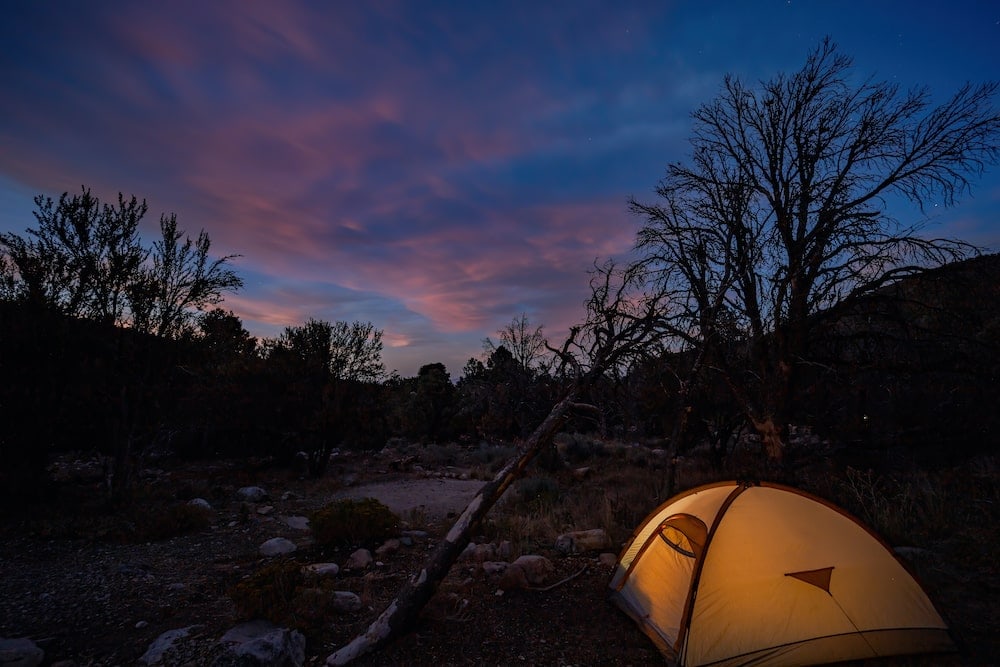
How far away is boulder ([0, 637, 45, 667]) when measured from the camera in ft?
13.8

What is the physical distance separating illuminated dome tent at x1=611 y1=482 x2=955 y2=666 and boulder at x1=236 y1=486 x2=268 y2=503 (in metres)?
9.78

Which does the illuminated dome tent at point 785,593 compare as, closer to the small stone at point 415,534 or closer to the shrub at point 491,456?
the small stone at point 415,534

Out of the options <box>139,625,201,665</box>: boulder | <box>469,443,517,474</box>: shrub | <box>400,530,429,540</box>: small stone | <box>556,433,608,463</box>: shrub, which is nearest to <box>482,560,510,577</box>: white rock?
<box>400,530,429,540</box>: small stone

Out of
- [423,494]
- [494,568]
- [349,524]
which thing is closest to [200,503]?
[349,524]

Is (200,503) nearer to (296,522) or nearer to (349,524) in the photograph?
(296,522)

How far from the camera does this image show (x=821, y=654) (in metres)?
4.51

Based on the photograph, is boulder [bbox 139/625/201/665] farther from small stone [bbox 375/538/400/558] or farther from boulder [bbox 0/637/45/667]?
small stone [bbox 375/538/400/558]

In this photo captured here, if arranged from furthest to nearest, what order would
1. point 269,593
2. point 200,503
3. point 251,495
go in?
point 251,495 → point 200,503 → point 269,593

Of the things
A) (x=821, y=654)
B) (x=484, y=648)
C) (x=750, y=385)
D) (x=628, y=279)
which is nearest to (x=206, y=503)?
(x=484, y=648)

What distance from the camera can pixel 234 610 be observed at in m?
5.58

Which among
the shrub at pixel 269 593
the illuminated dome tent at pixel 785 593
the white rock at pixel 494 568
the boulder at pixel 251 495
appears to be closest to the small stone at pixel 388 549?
the white rock at pixel 494 568

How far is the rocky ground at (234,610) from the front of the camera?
4.77 m

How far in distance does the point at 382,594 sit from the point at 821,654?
4.91 metres

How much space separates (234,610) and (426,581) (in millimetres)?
2498
